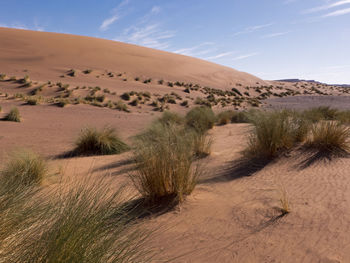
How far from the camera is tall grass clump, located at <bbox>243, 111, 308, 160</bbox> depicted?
6.52 meters

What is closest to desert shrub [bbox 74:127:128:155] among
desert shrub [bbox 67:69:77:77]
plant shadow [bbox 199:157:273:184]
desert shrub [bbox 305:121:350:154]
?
plant shadow [bbox 199:157:273:184]

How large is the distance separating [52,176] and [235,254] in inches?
160

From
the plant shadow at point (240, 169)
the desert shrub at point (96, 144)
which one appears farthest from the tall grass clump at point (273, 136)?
the desert shrub at point (96, 144)

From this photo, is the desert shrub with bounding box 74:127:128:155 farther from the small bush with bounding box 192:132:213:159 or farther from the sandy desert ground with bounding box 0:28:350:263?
the small bush with bounding box 192:132:213:159

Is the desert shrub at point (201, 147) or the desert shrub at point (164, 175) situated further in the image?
the desert shrub at point (201, 147)

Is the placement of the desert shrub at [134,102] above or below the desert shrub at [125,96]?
below

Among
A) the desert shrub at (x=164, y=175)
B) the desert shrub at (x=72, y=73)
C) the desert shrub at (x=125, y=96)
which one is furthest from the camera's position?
the desert shrub at (x=72, y=73)

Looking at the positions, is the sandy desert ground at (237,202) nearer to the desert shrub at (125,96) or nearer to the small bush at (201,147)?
the small bush at (201,147)

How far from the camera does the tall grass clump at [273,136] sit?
6.52 meters

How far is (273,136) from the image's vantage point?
254 inches

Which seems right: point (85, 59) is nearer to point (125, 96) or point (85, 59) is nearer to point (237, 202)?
point (125, 96)

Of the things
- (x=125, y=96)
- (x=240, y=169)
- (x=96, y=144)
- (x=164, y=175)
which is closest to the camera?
(x=164, y=175)

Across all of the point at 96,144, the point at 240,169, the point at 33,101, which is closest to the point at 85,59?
the point at 33,101

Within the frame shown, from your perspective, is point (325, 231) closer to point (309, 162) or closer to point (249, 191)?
point (249, 191)
